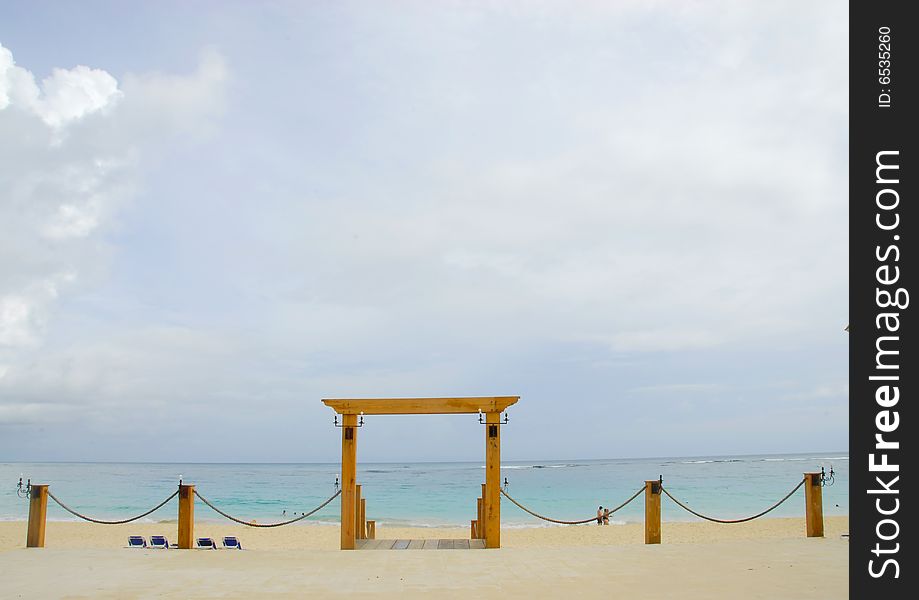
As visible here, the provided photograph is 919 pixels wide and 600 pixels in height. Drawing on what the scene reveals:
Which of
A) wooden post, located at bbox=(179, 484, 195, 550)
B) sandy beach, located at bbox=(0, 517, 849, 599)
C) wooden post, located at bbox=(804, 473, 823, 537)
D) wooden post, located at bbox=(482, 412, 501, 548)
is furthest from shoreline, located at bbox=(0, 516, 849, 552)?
sandy beach, located at bbox=(0, 517, 849, 599)

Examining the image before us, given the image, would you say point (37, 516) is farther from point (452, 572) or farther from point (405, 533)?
point (405, 533)

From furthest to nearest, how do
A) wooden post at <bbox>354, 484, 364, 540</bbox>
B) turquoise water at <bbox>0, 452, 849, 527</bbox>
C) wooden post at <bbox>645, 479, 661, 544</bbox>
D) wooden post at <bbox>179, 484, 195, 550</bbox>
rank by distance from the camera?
turquoise water at <bbox>0, 452, 849, 527</bbox> → wooden post at <bbox>354, 484, 364, 540</bbox> → wooden post at <bbox>645, 479, 661, 544</bbox> → wooden post at <bbox>179, 484, 195, 550</bbox>

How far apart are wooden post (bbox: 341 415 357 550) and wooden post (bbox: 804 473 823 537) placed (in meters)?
6.86

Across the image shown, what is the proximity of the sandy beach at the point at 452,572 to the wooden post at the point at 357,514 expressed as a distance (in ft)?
4.38

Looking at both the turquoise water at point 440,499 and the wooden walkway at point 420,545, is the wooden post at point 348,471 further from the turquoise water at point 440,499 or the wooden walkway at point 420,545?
the turquoise water at point 440,499

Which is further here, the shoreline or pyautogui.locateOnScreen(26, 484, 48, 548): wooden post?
the shoreline

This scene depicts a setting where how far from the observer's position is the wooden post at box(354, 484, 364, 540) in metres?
12.1

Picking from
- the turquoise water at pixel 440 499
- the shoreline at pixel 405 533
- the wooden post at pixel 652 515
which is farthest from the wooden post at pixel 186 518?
the turquoise water at pixel 440 499

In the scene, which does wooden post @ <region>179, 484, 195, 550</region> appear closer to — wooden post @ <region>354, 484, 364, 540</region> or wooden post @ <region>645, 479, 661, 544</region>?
wooden post @ <region>354, 484, 364, 540</region>

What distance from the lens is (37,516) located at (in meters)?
11.8

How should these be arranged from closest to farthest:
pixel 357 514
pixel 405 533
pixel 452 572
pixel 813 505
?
pixel 452 572 → pixel 813 505 → pixel 357 514 → pixel 405 533

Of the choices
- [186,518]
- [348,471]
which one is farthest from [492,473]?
[186,518]

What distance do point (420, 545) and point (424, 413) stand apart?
194cm
